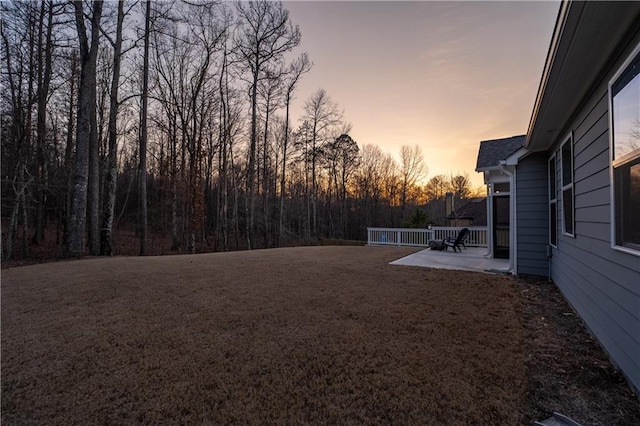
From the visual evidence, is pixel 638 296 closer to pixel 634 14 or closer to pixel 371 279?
pixel 634 14

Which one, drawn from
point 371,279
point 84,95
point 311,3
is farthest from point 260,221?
point 371,279

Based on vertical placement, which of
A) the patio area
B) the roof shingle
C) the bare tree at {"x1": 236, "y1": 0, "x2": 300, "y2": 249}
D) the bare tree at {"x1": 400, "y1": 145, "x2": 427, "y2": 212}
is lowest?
the patio area

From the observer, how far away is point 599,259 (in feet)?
9.29

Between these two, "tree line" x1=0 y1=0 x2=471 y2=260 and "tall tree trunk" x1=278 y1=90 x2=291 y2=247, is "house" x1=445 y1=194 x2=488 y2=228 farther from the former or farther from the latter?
"tall tree trunk" x1=278 y1=90 x2=291 y2=247

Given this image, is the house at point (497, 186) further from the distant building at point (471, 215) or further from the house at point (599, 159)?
the distant building at point (471, 215)

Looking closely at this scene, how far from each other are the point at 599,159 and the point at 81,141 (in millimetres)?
11145

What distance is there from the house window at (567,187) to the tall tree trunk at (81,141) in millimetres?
11128

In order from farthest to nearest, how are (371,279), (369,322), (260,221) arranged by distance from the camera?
(260,221), (371,279), (369,322)

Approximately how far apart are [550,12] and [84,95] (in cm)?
1138

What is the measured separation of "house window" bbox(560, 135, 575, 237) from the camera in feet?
13.1

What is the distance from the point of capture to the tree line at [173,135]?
389 inches

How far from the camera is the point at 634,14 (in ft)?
6.44

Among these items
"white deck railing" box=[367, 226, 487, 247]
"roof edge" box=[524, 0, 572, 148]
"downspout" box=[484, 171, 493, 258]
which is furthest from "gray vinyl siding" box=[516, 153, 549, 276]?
"white deck railing" box=[367, 226, 487, 247]

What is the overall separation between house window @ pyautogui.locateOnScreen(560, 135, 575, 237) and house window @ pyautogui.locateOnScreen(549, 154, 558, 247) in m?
0.66
